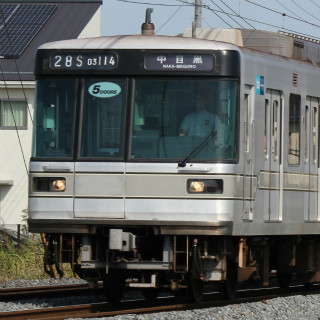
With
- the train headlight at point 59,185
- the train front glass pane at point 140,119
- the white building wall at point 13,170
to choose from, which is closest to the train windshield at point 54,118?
the train front glass pane at point 140,119

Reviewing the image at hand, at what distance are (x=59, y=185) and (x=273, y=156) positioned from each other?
8.79 feet

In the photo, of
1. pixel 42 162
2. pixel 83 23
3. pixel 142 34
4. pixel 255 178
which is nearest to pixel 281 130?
pixel 255 178

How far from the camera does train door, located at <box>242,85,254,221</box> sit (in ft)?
42.1

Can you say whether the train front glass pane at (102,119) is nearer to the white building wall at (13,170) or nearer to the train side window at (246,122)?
the train side window at (246,122)

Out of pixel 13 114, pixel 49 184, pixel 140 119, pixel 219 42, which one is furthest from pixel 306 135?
pixel 13 114

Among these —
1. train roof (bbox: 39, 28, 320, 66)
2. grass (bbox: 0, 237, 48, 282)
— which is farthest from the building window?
train roof (bbox: 39, 28, 320, 66)

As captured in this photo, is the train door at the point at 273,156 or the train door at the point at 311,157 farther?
the train door at the point at 311,157

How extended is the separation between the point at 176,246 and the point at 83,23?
871 inches

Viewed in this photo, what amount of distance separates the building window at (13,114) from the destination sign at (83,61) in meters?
18.9

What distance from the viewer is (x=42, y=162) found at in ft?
41.8

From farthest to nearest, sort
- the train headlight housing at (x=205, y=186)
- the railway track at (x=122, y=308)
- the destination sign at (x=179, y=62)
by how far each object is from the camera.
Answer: the destination sign at (x=179, y=62) < the train headlight housing at (x=205, y=186) < the railway track at (x=122, y=308)

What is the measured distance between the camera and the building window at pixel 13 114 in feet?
104

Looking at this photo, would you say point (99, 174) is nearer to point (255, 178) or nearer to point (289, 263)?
point (255, 178)

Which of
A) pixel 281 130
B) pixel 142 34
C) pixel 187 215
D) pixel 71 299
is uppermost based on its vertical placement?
pixel 142 34
